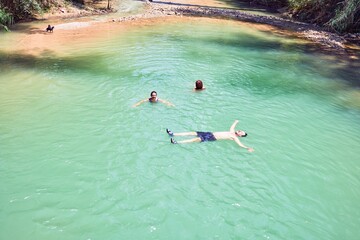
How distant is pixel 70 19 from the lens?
27719 millimetres

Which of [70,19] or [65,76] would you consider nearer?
[65,76]

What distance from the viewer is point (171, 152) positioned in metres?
10.2

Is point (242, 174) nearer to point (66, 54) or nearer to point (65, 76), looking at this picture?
point (65, 76)

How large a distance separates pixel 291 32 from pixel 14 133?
24875 millimetres

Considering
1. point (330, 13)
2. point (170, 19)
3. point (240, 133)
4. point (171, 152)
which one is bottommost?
point (171, 152)

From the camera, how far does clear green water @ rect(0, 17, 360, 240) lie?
7594mm

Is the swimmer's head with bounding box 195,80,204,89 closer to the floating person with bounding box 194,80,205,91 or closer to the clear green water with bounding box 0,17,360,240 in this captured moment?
the floating person with bounding box 194,80,205,91

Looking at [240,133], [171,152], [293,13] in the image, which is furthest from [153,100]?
[293,13]

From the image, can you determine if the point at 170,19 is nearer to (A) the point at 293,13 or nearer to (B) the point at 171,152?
(A) the point at 293,13

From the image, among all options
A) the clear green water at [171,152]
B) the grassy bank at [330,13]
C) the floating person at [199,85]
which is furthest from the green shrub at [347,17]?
the floating person at [199,85]

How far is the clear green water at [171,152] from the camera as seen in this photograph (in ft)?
24.9

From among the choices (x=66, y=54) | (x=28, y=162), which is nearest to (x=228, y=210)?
(x=28, y=162)

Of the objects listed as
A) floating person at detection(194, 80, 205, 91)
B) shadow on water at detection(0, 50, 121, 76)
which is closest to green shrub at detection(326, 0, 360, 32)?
floating person at detection(194, 80, 205, 91)

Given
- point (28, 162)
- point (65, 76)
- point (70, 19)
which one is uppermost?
point (70, 19)
